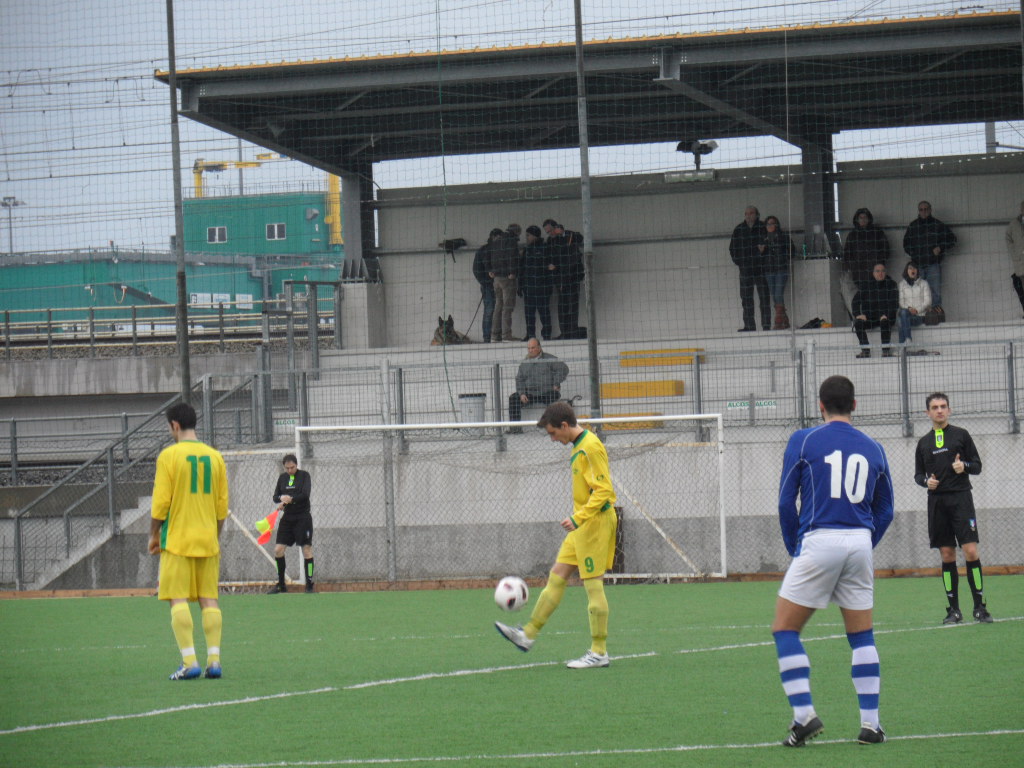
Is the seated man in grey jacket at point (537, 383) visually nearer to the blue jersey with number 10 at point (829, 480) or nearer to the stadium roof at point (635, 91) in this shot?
the stadium roof at point (635, 91)

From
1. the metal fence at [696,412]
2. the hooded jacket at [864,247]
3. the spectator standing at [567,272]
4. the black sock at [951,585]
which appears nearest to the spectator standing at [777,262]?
the hooded jacket at [864,247]

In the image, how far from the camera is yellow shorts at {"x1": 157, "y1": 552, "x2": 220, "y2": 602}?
9055 mm

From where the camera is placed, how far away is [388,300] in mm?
25922

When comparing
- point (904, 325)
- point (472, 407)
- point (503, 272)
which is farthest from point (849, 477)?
point (503, 272)

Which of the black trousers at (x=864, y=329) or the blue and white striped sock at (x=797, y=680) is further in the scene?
the black trousers at (x=864, y=329)

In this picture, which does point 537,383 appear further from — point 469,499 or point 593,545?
point 593,545

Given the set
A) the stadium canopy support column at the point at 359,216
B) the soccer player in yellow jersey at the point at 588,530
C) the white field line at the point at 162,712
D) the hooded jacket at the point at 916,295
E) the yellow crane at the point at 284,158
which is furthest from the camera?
the yellow crane at the point at 284,158

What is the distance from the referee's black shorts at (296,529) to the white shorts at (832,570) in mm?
11026

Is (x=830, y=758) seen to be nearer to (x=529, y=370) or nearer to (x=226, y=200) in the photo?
(x=529, y=370)

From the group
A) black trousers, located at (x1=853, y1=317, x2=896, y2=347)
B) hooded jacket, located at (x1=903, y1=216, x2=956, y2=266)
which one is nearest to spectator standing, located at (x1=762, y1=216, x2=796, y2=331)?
black trousers, located at (x1=853, y1=317, x2=896, y2=347)

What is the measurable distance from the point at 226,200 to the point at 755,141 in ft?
50.3

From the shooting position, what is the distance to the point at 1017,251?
21.3 metres

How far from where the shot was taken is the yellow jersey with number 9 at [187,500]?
29.7ft

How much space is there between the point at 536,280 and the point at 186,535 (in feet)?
46.7
